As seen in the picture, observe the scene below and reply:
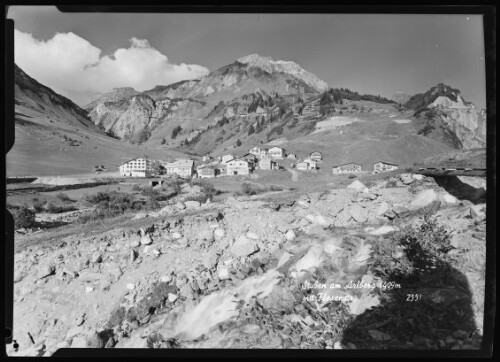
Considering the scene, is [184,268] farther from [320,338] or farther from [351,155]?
[351,155]

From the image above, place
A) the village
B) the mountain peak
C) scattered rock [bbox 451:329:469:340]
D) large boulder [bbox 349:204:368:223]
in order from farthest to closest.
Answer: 1. the village
2. large boulder [bbox 349:204:368:223]
3. the mountain peak
4. scattered rock [bbox 451:329:469:340]

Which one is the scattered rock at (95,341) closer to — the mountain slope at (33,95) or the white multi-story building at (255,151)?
the mountain slope at (33,95)

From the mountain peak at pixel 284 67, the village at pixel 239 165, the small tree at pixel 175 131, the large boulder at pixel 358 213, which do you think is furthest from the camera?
the small tree at pixel 175 131

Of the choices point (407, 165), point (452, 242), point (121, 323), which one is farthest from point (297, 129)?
point (121, 323)

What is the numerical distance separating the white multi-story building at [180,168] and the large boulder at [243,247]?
110 centimetres

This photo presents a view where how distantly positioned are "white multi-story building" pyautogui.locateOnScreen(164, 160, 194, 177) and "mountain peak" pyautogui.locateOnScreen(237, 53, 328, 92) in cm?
149

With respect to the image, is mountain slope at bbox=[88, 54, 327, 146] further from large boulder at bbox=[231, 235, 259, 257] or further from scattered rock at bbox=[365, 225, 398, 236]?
scattered rock at bbox=[365, 225, 398, 236]

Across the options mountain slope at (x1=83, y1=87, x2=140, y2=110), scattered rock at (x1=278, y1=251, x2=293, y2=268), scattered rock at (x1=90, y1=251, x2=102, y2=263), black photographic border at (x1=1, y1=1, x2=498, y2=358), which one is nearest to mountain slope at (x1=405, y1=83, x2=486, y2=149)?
black photographic border at (x1=1, y1=1, x2=498, y2=358)

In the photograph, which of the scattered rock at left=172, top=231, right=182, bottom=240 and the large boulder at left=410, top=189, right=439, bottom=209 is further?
the scattered rock at left=172, top=231, right=182, bottom=240

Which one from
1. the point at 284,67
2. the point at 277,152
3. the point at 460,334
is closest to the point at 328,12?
the point at 284,67

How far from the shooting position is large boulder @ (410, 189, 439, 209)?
3.13 meters

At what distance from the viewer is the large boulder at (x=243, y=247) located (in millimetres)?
3145

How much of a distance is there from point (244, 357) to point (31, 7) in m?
4.65

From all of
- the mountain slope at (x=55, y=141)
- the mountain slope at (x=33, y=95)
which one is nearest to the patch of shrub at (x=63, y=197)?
the mountain slope at (x=55, y=141)
